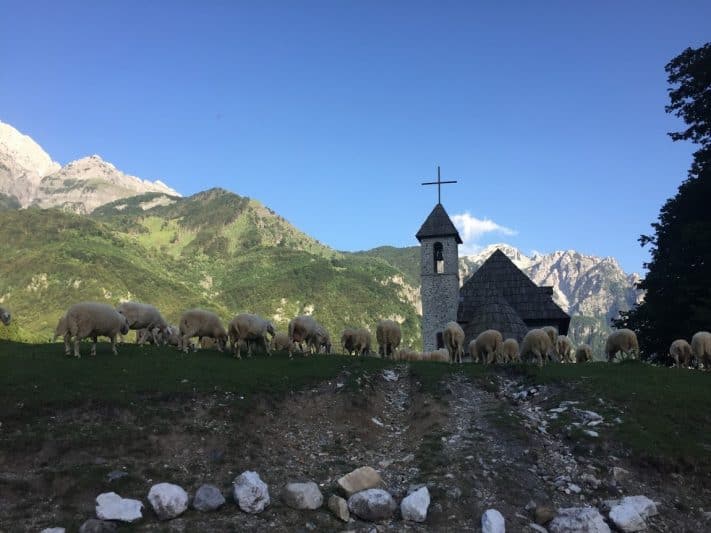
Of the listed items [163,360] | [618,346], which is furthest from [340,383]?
[618,346]

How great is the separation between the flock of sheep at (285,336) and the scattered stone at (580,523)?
14075mm

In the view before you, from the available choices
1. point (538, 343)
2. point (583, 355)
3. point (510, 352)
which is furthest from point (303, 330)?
point (583, 355)

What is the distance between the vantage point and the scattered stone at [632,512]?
11.6m

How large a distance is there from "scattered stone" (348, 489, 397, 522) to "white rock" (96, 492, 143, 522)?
4.44 metres

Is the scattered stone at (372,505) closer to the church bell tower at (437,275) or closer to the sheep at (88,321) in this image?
the sheep at (88,321)

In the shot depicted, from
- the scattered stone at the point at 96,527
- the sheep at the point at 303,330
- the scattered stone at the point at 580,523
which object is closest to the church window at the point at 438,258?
the sheep at the point at 303,330

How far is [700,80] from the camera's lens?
1547 inches

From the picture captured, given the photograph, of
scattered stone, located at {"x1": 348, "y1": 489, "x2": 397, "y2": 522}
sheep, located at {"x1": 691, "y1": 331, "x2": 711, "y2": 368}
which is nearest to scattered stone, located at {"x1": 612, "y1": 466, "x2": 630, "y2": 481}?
scattered stone, located at {"x1": 348, "y1": 489, "x2": 397, "y2": 522}

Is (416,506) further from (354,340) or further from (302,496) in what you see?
(354,340)

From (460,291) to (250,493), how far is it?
3915cm

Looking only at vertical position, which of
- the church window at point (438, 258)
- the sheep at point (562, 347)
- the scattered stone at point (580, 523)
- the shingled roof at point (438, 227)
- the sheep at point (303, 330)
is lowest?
the scattered stone at point (580, 523)

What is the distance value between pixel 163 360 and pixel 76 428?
24.5ft

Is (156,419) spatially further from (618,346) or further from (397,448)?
(618,346)

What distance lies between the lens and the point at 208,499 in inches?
432
